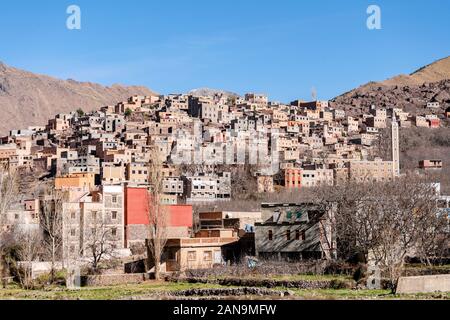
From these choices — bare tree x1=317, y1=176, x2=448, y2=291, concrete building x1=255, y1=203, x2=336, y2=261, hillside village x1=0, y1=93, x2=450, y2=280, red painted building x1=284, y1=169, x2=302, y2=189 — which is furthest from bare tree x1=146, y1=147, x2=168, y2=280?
red painted building x1=284, y1=169, x2=302, y2=189

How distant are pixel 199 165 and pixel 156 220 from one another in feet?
247

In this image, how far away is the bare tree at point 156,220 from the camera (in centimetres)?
3110

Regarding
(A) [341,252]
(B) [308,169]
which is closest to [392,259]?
(A) [341,252]

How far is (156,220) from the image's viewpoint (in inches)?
1243

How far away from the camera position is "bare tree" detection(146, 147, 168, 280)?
3110 centimetres

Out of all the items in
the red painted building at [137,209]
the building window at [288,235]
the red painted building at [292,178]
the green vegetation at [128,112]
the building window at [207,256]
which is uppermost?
the green vegetation at [128,112]

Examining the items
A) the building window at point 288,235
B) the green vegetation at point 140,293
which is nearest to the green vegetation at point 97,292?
the green vegetation at point 140,293

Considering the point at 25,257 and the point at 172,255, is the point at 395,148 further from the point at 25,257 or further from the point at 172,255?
the point at 25,257

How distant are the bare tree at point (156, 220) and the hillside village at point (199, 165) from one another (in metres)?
0.61

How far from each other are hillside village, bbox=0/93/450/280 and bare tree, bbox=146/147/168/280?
2.00 feet

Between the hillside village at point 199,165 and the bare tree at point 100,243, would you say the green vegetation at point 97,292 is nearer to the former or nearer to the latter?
the hillside village at point 199,165

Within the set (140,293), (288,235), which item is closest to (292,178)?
(288,235)

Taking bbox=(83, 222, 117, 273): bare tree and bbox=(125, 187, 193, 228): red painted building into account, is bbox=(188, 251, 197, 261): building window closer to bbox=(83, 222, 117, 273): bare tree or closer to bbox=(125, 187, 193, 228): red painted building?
bbox=(83, 222, 117, 273): bare tree

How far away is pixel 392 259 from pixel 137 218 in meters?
21.0
